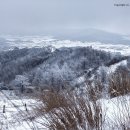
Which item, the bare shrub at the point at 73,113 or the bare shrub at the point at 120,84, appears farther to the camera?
the bare shrub at the point at 120,84

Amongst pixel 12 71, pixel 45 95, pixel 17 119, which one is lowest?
pixel 12 71

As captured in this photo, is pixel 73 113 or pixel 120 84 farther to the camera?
pixel 120 84

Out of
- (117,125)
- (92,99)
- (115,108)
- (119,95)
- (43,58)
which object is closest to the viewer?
(117,125)

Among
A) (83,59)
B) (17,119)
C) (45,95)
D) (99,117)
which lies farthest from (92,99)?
(83,59)

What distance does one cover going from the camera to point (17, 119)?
179 inches

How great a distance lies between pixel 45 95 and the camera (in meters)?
4.50

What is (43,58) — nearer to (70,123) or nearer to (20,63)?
(20,63)

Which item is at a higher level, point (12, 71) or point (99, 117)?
point (99, 117)

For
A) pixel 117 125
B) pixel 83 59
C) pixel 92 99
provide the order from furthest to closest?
1. pixel 83 59
2. pixel 92 99
3. pixel 117 125

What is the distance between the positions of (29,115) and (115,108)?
A: 1079 mm

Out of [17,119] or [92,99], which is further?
[17,119]

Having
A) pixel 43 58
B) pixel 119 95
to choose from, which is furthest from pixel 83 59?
pixel 119 95

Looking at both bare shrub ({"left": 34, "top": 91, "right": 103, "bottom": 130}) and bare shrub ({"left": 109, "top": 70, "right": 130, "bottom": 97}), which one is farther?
bare shrub ({"left": 109, "top": 70, "right": 130, "bottom": 97})

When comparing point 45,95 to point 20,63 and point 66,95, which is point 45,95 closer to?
point 66,95
